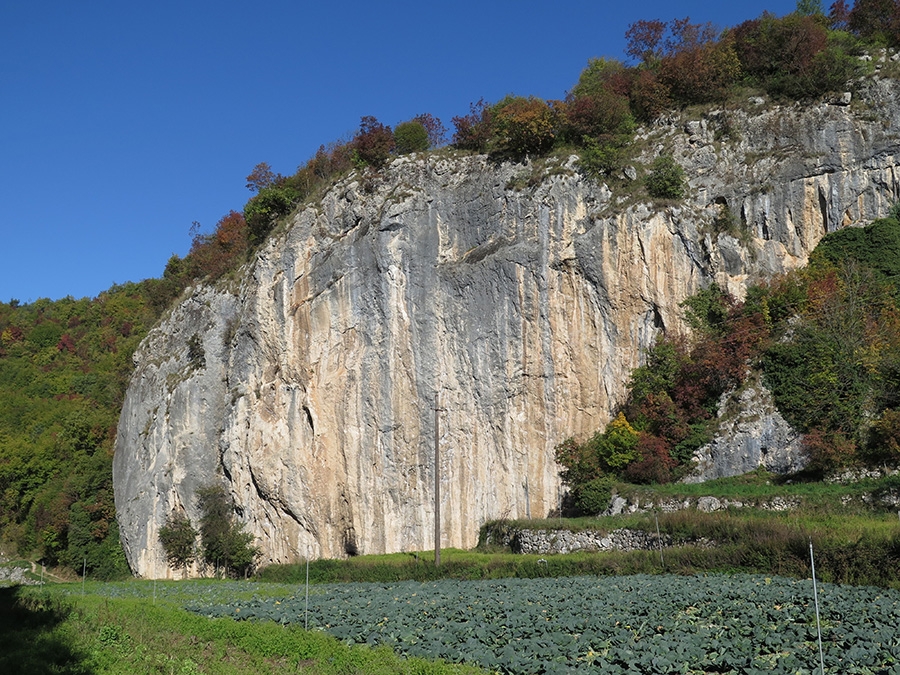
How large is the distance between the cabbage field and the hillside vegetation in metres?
14.1

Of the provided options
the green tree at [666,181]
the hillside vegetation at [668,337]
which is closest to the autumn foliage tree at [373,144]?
the hillside vegetation at [668,337]

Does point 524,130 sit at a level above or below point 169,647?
above

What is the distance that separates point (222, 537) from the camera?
41.9 metres

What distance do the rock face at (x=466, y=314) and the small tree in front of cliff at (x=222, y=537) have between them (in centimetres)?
79

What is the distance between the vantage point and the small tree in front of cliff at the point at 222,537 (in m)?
41.4

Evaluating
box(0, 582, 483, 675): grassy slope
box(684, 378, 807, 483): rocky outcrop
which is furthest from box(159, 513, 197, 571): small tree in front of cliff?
box(684, 378, 807, 483): rocky outcrop

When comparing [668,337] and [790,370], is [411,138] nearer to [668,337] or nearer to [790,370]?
[668,337]

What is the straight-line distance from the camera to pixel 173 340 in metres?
50.5

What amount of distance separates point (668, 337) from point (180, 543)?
28.9 meters

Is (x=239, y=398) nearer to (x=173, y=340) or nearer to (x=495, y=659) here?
(x=173, y=340)

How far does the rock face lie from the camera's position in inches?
1537

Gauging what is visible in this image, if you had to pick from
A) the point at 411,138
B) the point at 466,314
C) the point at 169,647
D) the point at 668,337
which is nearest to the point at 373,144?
the point at 411,138

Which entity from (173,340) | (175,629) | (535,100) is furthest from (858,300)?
(173,340)

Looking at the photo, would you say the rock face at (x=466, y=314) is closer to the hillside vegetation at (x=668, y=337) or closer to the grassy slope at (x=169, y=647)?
the hillside vegetation at (x=668, y=337)
